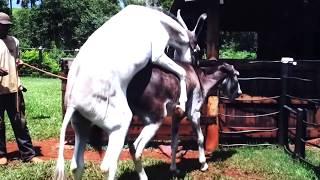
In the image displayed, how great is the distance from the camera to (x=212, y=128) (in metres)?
8.87

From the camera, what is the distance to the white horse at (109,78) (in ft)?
17.7

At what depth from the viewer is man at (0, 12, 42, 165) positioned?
7.51 m

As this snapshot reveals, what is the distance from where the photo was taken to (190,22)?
55.5 ft

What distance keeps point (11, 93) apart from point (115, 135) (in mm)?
→ 2707

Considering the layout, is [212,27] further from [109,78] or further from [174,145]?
[109,78]

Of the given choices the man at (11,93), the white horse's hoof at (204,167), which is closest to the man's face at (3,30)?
the man at (11,93)

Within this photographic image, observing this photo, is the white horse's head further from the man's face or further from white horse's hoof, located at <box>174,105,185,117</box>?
the man's face

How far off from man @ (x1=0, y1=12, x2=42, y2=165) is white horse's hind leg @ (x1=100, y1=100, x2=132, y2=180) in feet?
8.21

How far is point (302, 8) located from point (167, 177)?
28.1 feet

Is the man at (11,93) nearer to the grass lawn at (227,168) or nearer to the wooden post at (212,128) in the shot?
the grass lawn at (227,168)

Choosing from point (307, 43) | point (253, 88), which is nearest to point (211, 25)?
point (253, 88)

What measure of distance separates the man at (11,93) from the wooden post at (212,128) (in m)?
2.81

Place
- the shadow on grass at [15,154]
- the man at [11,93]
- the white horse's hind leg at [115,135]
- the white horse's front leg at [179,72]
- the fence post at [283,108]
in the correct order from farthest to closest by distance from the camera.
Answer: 1. the fence post at [283,108]
2. the shadow on grass at [15,154]
3. the man at [11,93]
4. the white horse's front leg at [179,72]
5. the white horse's hind leg at [115,135]

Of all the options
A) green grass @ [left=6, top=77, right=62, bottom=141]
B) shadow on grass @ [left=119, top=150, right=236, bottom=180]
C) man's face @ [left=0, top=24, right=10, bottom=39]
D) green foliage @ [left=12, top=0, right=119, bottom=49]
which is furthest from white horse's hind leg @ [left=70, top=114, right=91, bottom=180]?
green foliage @ [left=12, top=0, right=119, bottom=49]
